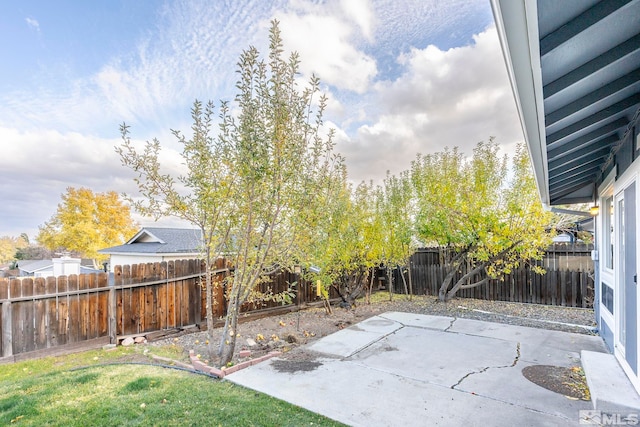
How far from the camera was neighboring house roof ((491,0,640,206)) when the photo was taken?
1.34 m

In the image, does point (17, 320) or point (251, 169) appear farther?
point (17, 320)

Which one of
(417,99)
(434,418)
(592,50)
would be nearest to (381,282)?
(417,99)

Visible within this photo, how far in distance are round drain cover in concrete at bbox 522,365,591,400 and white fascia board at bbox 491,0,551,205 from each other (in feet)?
9.05

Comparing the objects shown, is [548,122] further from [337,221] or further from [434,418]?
[337,221]

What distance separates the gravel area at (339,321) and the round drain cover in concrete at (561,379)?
8.60ft

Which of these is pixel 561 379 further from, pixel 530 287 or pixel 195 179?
pixel 530 287

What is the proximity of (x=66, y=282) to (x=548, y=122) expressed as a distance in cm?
665

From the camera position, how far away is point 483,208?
25.4ft

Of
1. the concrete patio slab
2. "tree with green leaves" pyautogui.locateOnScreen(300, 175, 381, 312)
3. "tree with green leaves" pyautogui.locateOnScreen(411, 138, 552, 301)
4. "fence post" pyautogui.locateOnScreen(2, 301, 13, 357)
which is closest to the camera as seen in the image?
Result: the concrete patio slab

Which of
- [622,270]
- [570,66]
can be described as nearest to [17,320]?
[570,66]

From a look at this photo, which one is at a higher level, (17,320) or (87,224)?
(87,224)

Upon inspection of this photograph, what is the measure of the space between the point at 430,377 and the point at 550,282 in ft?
22.7

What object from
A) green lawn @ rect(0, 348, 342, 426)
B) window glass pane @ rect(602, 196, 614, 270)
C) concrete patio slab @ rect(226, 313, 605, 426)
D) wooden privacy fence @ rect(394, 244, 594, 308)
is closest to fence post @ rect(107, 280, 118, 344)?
green lawn @ rect(0, 348, 342, 426)

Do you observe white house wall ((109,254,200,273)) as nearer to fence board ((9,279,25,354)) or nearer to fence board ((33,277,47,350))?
fence board ((33,277,47,350))
